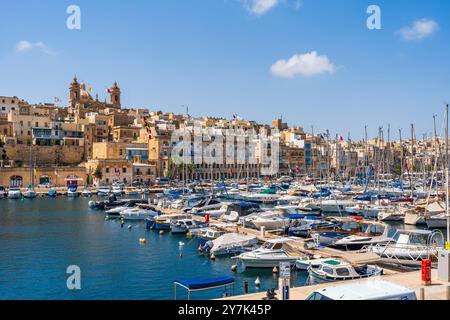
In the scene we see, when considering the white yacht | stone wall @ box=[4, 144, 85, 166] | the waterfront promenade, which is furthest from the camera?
stone wall @ box=[4, 144, 85, 166]

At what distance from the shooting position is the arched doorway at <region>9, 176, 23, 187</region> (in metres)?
69.8

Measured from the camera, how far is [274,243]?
24.1 meters

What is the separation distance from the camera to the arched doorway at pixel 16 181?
2749 inches

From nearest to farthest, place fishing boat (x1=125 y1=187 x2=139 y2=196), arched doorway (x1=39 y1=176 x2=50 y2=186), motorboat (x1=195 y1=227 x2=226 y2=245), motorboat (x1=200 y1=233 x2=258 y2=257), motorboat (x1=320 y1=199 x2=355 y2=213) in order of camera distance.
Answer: motorboat (x1=200 y1=233 x2=258 y2=257), motorboat (x1=195 y1=227 x2=226 y2=245), motorboat (x1=320 y1=199 x2=355 y2=213), fishing boat (x1=125 y1=187 x2=139 y2=196), arched doorway (x1=39 y1=176 x2=50 y2=186)

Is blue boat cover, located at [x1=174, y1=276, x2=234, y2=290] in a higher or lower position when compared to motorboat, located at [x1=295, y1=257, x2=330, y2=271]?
higher

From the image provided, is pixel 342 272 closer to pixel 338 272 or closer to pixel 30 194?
pixel 338 272

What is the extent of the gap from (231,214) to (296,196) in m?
20.0

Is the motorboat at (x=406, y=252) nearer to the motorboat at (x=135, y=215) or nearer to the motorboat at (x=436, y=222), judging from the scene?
the motorboat at (x=436, y=222)

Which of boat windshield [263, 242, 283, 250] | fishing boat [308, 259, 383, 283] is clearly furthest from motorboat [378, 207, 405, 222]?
fishing boat [308, 259, 383, 283]

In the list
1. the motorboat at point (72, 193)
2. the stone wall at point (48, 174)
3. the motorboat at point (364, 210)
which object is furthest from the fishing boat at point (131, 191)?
the motorboat at point (364, 210)

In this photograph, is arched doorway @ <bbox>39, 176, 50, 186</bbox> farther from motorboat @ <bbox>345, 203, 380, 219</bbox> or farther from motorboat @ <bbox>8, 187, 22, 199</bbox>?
motorboat @ <bbox>345, 203, 380, 219</bbox>

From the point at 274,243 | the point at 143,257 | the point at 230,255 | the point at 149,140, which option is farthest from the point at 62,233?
the point at 149,140

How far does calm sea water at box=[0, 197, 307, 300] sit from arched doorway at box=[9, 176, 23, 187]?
3246 centimetres
